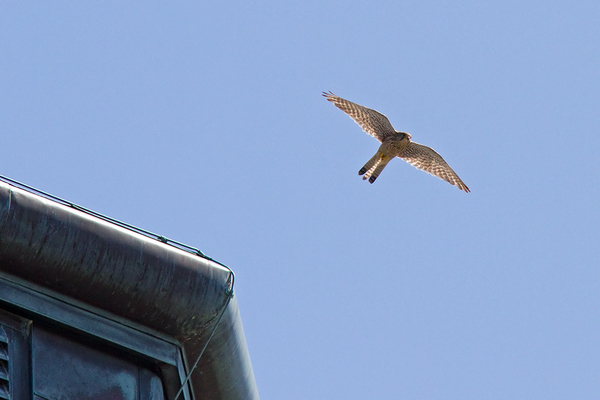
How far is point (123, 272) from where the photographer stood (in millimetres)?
5098

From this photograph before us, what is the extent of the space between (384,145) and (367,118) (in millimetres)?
564

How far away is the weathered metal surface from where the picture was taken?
15.9 feet

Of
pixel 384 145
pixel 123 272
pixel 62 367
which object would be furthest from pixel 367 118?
pixel 62 367

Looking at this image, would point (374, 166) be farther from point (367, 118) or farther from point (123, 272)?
point (123, 272)

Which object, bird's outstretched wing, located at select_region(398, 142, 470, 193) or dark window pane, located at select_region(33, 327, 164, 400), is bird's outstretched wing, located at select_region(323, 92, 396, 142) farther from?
dark window pane, located at select_region(33, 327, 164, 400)

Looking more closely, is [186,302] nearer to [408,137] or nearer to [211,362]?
[211,362]

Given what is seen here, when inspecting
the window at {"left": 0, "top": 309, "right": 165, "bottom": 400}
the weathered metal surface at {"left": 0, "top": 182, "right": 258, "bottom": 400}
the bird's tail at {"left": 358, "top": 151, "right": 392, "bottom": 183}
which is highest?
the bird's tail at {"left": 358, "top": 151, "right": 392, "bottom": 183}

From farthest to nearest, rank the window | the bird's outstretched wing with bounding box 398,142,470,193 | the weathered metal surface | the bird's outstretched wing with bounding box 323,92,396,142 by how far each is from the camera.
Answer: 1. the bird's outstretched wing with bounding box 398,142,470,193
2. the bird's outstretched wing with bounding box 323,92,396,142
3. the weathered metal surface
4. the window

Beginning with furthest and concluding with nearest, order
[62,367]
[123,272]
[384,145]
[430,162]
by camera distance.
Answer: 1. [430,162]
2. [384,145]
3. [123,272]
4. [62,367]

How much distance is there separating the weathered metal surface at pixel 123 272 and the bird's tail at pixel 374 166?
998cm

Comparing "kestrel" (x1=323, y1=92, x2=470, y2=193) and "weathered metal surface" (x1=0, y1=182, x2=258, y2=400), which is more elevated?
"kestrel" (x1=323, y1=92, x2=470, y2=193)

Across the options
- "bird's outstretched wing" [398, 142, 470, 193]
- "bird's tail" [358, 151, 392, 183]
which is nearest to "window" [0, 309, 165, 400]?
"bird's tail" [358, 151, 392, 183]

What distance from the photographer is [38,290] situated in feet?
16.4

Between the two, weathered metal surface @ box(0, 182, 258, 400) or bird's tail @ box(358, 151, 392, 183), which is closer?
weathered metal surface @ box(0, 182, 258, 400)
